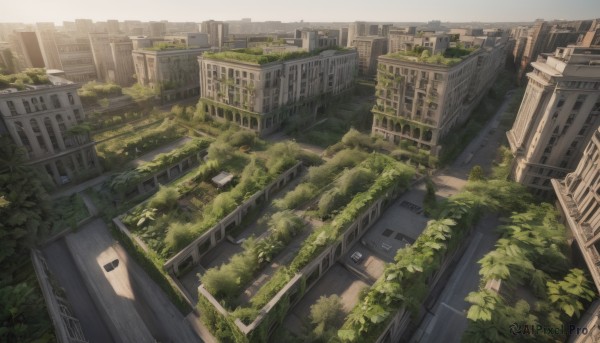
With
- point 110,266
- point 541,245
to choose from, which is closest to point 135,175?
point 110,266

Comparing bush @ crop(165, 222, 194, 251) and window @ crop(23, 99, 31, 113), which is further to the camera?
window @ crop(23, 99, 31, 113)

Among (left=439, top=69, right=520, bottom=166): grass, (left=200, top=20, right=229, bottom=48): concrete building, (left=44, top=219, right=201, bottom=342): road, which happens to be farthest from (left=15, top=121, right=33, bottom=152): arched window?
(left=200, top=20, right=229, bottom=48): concrete building

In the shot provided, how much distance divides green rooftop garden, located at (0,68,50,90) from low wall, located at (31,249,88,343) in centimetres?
3215

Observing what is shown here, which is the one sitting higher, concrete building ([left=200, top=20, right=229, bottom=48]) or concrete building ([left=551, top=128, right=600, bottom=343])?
concrete building ([left=200, top=20, right=229, bottom=48])

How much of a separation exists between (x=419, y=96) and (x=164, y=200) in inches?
2356

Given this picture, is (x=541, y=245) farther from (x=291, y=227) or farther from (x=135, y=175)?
(x=135, y=175)

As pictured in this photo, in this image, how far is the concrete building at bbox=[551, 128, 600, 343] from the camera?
35.8m

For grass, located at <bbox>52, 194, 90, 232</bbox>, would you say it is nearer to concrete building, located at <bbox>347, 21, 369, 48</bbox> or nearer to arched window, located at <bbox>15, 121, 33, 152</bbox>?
arched window, located at <bbox>15, 121, 33, 152</bbox>

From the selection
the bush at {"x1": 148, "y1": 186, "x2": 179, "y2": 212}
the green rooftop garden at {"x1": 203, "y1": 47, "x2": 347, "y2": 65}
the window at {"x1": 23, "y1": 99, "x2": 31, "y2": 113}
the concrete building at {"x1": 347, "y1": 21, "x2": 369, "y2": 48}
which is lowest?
the bush at {"x1": 148, "y1": 186, "x2": 179, "y2": 212}

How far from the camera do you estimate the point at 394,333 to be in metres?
35.2

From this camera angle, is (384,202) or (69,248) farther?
(384,202)

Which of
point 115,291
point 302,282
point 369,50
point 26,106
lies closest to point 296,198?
point 302,282

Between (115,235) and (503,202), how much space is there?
2525 inches

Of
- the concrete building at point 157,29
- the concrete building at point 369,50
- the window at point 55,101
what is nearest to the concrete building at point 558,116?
the window at point 55,101
